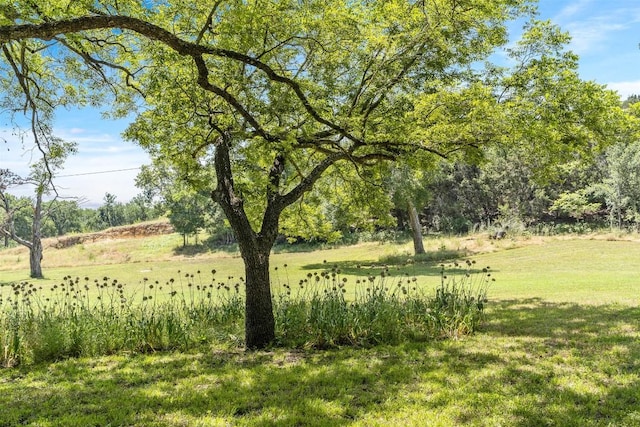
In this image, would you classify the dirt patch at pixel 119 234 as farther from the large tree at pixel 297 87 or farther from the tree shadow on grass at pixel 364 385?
the tree shadow on grass at pixel 364 385

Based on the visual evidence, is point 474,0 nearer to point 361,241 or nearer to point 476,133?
point 476,133

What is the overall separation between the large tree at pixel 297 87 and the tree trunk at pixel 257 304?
0.7 inches

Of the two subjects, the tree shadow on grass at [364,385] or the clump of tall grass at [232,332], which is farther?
the clump of tall grass at [232,332]

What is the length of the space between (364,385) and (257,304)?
2.62 meters

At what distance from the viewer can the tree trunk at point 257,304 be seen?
686 cm

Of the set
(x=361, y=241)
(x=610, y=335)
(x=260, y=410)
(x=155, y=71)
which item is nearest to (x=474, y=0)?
(x=155, y=71)

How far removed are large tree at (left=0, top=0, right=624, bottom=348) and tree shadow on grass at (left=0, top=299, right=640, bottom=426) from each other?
1617 millimetres

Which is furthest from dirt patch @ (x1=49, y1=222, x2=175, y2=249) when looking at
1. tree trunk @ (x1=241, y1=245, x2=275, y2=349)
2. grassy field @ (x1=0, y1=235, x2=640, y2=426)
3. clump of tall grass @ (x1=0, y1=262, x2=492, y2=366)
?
grassy field @ (x1=0, y1=235, x2=640, y2=426)

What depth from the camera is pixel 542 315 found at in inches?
326

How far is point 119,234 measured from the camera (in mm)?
51031

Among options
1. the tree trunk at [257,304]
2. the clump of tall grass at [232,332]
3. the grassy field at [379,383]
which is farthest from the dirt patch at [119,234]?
the grassy field at [379,383]

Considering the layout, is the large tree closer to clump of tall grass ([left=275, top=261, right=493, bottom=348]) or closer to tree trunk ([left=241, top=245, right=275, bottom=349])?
tree trunk ([left=241, top=245, right=275, bottom=349])

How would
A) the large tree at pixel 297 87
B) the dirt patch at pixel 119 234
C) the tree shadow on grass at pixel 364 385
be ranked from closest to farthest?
1. the tree shadow on grass at pixel 364 385
2. the large tree at pixel 297 87
3. the dirt patch at pixel 119 234

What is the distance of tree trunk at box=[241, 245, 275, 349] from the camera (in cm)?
686
